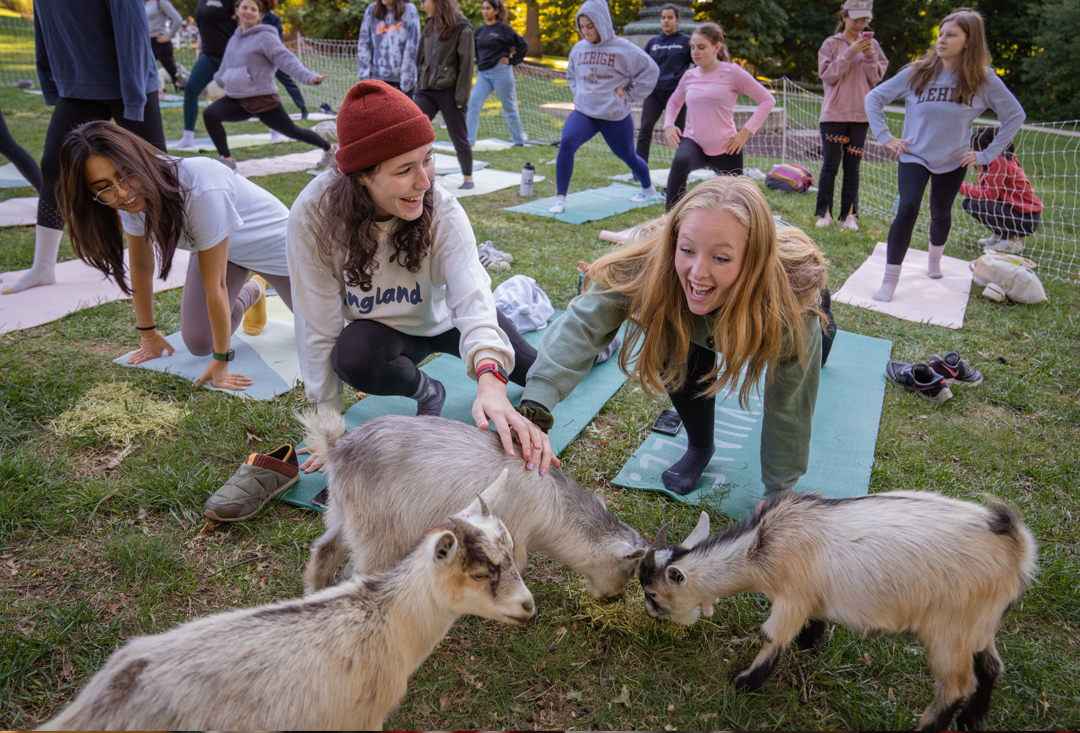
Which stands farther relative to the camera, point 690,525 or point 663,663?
point 690,525

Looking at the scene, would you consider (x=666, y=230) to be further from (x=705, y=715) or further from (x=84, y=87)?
(x=84, y=87)

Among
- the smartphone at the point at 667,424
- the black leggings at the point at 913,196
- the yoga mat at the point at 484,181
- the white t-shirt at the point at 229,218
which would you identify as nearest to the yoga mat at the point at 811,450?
the smartphone at the point at 667,424

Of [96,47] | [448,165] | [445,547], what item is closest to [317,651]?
[445,547]

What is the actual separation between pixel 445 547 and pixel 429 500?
38cm

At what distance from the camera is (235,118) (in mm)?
7672

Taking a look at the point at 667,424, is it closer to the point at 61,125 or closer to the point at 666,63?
the point at 61,125

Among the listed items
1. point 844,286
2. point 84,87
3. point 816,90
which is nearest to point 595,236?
point 844,286

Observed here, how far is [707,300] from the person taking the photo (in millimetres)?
2436

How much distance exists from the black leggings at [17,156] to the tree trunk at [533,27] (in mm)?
26803

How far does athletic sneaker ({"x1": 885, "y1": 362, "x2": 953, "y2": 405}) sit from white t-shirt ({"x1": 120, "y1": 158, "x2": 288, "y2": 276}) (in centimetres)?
403

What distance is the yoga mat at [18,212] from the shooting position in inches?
241

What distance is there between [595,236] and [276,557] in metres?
5.17

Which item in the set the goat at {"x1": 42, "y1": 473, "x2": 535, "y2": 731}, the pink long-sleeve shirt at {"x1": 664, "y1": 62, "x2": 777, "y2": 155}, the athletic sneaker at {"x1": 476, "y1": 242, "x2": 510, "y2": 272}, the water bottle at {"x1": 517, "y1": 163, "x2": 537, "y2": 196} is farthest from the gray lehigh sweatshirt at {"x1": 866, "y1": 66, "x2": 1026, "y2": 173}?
the goat at {"x1": 42, "y1": 473, "x2": 535, "y2": 731}

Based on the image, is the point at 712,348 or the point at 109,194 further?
the point at 109,194
